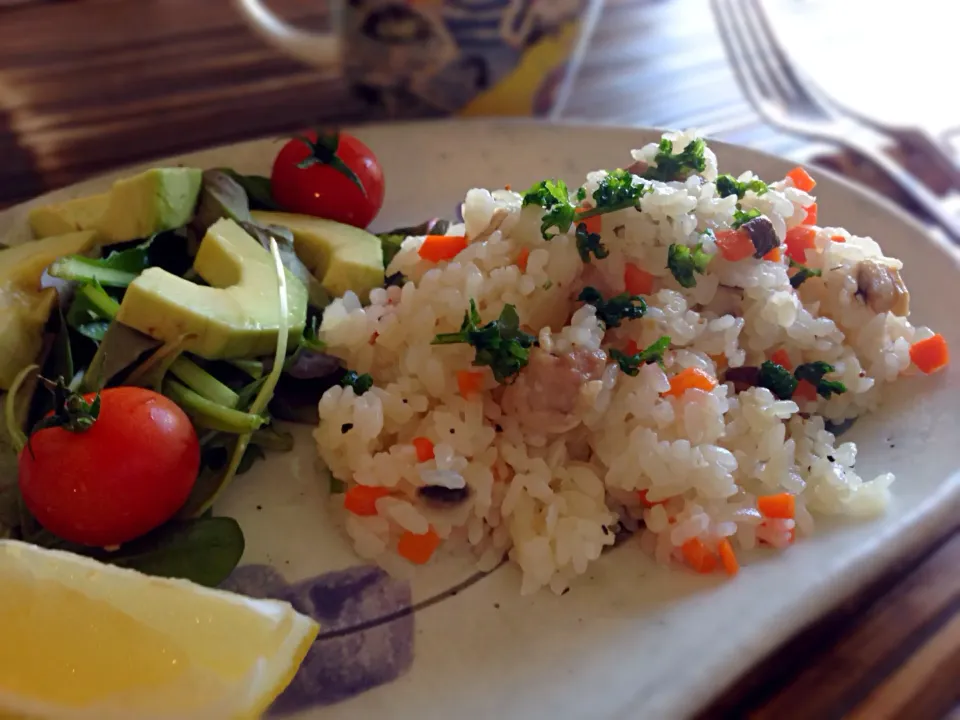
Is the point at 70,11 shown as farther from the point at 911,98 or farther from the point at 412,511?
the point at 911,98

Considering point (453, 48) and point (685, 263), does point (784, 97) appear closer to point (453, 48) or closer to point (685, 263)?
point (453, 48)

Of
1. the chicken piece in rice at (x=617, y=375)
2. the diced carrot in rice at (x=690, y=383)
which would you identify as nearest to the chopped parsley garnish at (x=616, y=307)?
the chicken piece in rice at (x=617, y=375)

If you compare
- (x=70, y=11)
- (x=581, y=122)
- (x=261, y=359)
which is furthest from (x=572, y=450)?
(x=70, y=11)

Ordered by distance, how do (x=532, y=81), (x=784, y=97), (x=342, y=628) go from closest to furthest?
(x=342, y=628), (x=532, y=81), (x=784, y=97)

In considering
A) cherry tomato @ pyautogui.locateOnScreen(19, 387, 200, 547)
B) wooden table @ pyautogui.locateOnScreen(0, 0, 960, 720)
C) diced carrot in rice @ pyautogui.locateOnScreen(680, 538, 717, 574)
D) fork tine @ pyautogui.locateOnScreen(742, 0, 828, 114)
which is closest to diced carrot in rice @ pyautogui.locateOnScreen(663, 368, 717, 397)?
diced carrot in rice @ pyautogui.locateOnScreen(680, 538, 717, 574)

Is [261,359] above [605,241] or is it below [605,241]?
below

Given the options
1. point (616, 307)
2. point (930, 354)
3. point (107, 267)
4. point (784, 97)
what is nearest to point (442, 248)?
point (616, 307)

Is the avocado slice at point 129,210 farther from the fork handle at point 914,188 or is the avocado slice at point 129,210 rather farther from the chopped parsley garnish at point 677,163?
the fork handle at point 914,188
